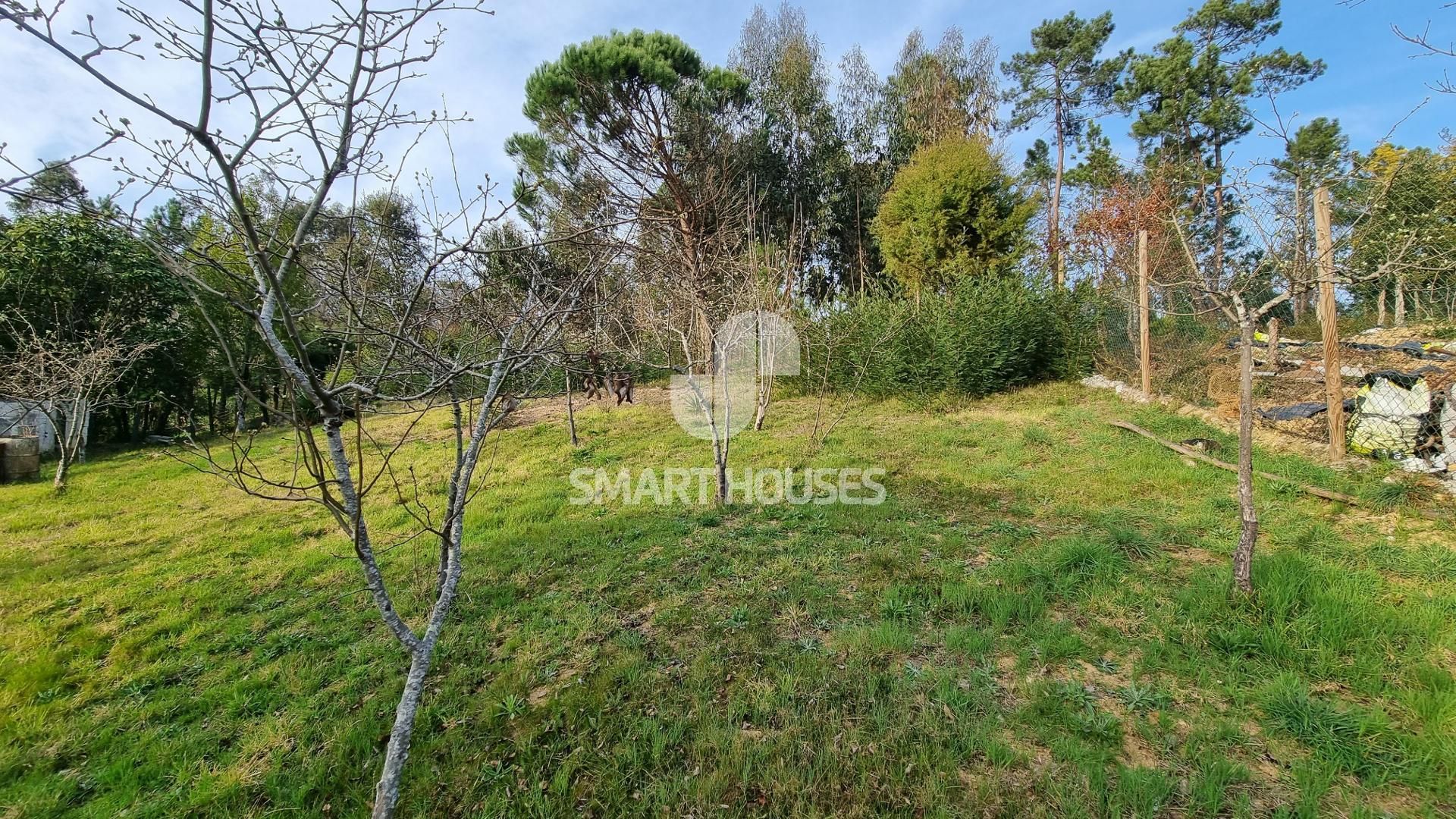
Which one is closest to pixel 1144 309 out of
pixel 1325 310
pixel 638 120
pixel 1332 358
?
pixel 1325 310

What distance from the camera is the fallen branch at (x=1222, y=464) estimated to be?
341 cm

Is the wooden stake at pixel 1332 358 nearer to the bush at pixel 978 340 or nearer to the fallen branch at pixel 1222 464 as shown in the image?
the fallen branch at pixel 1222 464

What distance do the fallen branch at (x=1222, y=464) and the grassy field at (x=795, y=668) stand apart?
0.36 feet

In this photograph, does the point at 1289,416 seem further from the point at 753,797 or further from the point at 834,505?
the point at 753,797

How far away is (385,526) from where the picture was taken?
14.7 feet

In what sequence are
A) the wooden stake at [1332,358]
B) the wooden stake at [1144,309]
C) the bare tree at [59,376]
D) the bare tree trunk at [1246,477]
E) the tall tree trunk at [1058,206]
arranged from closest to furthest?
the bare tree trunk at [1246,477], the wooden stake at [1332,358], the wooden stake at [1144,309], the bare tree at [59,376], the tall tree trunk at [1058,206]

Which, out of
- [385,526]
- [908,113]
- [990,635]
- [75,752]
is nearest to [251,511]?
[385,526]

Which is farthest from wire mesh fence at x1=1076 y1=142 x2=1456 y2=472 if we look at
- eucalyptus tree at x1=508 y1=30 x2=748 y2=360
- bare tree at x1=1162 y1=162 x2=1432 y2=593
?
eucalyptus tree at x1=508 y1=30 x2=748 y2=360

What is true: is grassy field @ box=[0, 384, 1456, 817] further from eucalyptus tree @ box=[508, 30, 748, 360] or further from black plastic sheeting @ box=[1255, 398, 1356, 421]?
eucalyptus tree @ box=[508, 30, 748, 360]

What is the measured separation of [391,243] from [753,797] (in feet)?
8.73

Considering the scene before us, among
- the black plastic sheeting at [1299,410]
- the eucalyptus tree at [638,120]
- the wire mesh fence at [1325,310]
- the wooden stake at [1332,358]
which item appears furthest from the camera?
the eucalyptus tree at [638,120]

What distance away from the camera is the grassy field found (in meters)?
1.67

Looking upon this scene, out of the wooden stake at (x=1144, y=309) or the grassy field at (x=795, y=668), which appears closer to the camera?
the grassy field at (x=795, y=668)

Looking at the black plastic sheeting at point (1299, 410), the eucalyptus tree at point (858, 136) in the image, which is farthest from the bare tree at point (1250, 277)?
the eucalyptus tree at point (858, 136)
